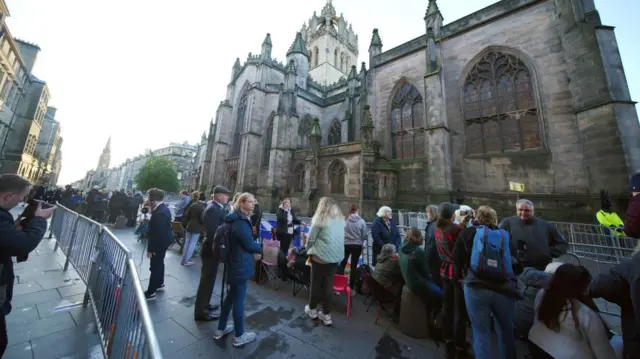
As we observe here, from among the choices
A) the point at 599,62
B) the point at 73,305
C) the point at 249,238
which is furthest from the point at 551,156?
the point at 73,305

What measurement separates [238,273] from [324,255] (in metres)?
1.20

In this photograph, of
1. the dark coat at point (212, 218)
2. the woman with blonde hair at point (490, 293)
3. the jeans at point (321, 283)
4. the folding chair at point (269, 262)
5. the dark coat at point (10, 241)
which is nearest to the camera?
the dark coat at point (10, 241)

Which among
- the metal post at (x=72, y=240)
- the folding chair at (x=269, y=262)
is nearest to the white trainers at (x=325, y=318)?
the folding chair at (x=269, y=262)

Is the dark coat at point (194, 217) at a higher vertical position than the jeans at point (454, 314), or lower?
higher

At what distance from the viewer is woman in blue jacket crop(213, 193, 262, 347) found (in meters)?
2.71

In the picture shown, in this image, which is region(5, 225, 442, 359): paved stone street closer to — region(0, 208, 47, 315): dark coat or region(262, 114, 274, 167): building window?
region(0, 208, 47, 315): dark coat

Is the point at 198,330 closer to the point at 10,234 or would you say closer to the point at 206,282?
the point at 206,282

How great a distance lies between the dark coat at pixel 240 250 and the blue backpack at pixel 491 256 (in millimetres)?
2449

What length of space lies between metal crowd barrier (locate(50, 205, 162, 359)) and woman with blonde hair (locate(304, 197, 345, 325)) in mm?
2059

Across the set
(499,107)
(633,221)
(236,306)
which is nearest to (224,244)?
(236,306)

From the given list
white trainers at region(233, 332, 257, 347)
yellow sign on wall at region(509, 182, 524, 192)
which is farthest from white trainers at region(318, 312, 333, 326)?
yellow sign on wall at region(509, 182, 524, 192)

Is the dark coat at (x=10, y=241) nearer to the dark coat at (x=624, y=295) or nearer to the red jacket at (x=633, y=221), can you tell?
the dark coat at (x=624, y=295)

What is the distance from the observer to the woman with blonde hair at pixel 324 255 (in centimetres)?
329

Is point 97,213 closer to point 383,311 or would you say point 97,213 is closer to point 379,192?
point 383,311
